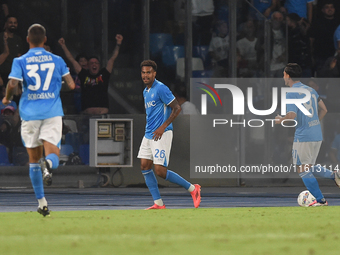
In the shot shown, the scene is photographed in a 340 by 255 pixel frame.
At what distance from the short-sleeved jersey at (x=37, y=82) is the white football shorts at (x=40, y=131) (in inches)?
2.6

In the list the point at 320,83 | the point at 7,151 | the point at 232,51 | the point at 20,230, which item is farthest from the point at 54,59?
the point at 320,83

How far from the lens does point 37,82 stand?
873cm

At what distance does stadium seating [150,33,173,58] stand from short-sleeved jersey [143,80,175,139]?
6944 mm

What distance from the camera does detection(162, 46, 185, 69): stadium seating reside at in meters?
17.8

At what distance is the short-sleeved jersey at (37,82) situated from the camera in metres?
8.72

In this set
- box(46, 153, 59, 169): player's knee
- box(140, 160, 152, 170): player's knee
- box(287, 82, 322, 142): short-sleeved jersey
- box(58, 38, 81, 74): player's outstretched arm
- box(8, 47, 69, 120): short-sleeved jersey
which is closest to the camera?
box(46, 153, 59, 169): player's knee

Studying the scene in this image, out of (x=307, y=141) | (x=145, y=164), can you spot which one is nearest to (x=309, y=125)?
(x=307, y=141)

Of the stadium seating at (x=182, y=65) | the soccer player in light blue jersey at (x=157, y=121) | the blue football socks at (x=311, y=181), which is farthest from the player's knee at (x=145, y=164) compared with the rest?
the stadium seating at (x=182, y=65)

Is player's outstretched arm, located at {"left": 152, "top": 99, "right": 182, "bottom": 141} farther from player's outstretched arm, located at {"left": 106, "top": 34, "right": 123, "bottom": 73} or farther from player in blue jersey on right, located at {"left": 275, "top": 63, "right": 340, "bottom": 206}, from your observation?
player's outstretched arm, located at {"left": 106, "top": 34, "right": 123, "bottom": 73}

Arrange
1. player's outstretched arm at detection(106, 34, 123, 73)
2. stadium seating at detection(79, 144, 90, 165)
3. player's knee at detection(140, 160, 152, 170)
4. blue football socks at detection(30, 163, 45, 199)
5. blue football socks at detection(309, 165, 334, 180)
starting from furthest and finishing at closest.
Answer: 1. player's outstretched arm at detection(106, 34, 123, 73)
2. stadium seating at detection(79, 144, 90, 165)
3. blue football socks at detection(309, 165, 334, 180)
4. player's knee at detection(140, 160, 152, 170)
5. blue football socks at detection(30, 163, 45, 199)

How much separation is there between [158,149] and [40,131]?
7.89 feet

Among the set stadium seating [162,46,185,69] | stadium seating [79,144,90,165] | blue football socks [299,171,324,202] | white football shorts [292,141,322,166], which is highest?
stadium seating [162,46,185,69]

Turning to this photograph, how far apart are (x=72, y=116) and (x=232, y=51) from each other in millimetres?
4089

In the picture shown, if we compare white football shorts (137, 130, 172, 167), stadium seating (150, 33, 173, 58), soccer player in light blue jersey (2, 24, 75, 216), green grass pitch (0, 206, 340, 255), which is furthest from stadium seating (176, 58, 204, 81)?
soccer player in light blue jersey (2, 24, 75, 216)
